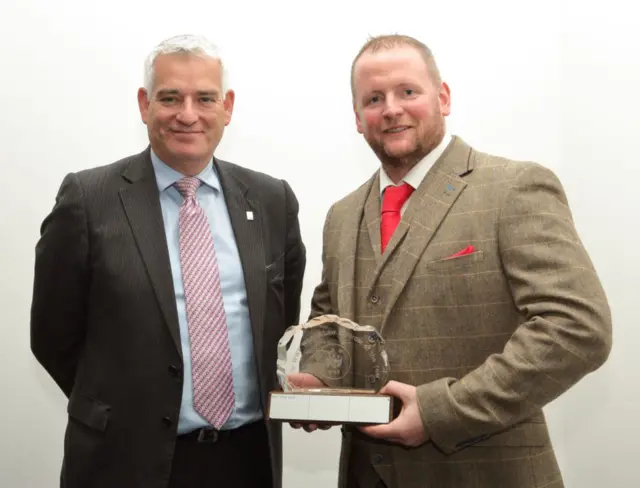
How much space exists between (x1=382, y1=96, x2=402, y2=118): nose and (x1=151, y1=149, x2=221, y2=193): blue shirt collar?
63 cm

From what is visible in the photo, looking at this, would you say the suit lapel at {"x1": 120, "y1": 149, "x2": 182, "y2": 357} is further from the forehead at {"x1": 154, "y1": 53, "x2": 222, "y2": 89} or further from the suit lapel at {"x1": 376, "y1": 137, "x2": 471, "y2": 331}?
the suit lapel at {"x1": 376, "y1": 137, "x2": 471, "y2": 331}

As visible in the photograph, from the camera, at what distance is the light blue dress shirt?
2.29 meters

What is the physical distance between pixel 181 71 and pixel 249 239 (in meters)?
0.55

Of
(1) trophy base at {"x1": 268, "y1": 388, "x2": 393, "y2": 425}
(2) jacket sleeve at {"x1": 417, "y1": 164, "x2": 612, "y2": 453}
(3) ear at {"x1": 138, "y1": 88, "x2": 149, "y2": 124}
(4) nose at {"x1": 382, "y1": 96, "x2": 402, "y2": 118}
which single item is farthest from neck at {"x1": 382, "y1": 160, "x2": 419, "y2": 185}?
(3) ear at {"x1": 138, "y1": 88, "x2": 149, "y2": 124}

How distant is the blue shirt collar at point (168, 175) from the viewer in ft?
8.07

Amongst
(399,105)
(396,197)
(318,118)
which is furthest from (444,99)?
(318,118)

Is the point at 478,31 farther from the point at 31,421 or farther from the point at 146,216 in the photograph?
the point at 31,421

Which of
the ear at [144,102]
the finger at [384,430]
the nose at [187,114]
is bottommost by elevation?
the finger at [384,430]

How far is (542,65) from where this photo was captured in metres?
3.75

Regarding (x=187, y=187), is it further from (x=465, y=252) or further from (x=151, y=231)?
(x=465, y=252)

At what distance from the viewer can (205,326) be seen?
2303mm

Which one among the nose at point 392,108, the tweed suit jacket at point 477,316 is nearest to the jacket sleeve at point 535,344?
the tweed suit jacket at point 477,316

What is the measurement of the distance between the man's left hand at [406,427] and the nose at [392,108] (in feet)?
2.46

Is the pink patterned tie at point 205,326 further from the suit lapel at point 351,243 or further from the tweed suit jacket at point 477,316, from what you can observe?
the suit lapel at point 351,243
